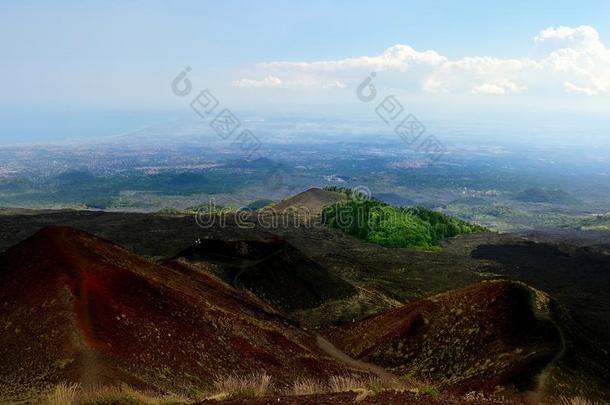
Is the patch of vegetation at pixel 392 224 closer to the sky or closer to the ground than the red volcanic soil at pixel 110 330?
closer to the ground

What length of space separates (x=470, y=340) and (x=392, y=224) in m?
83.8

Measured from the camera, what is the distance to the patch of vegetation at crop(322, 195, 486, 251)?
108688 mm

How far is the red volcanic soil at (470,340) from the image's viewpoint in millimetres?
27094

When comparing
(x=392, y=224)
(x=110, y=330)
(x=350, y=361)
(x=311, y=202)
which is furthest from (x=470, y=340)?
(x=311, y=202)

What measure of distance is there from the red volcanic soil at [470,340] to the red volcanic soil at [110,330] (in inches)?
205

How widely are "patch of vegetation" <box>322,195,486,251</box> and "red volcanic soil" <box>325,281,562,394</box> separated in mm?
68860

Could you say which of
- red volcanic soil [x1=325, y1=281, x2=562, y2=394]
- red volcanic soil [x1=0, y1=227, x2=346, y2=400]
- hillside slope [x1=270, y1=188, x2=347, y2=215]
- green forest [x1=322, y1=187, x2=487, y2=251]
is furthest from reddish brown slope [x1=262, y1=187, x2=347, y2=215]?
red volcanic soil [x1=0, y1=227, x2=346, y2=400]

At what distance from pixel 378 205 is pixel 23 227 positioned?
7640cm

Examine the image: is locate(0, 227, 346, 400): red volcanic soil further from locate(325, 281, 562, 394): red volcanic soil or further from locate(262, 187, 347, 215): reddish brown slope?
locate(262, 187, 347, 215): reddish brown slope

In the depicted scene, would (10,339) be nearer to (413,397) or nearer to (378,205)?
(413,397)

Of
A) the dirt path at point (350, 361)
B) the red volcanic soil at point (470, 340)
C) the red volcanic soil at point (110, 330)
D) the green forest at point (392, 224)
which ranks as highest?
the red volcanic soil at point (110, 330)

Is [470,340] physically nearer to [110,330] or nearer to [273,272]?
[110,330]

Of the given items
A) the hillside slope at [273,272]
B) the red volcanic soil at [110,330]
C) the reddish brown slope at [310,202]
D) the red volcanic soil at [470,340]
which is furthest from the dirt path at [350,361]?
the reddish brown slope at [310,202]

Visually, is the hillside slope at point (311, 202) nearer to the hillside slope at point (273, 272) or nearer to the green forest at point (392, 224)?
the green forest at point (392, 224)
